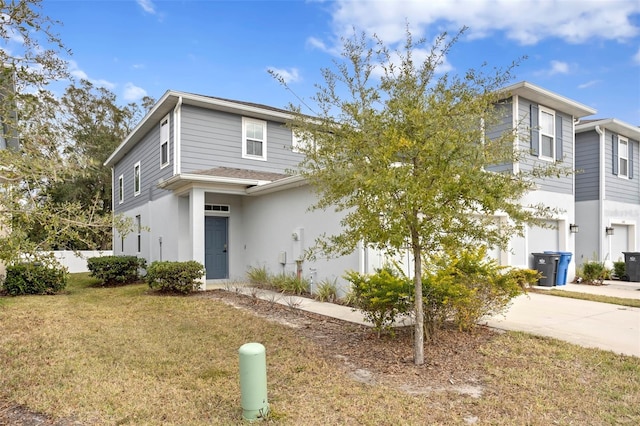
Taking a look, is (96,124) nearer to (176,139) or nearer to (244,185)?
(176,139)

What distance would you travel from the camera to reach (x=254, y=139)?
1352 centimetres

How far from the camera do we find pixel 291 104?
5359 mm

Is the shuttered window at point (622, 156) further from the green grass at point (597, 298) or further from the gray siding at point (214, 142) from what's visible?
the gray siding at point (214, 142)

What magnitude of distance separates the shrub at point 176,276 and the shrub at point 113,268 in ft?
10.3

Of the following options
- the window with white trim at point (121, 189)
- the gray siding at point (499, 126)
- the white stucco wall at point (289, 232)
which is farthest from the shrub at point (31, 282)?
the gray siding at point (499, 126)

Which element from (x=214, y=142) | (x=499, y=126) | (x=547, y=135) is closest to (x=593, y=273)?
(x=547, y=135)

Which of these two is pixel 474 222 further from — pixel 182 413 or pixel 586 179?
pixel 586 179

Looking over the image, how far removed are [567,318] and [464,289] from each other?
3113mm

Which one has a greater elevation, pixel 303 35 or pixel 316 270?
pixel 303 35

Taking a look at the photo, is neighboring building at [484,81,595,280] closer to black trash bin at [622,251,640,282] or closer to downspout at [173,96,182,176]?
black trash bin at [622,251,640,282]

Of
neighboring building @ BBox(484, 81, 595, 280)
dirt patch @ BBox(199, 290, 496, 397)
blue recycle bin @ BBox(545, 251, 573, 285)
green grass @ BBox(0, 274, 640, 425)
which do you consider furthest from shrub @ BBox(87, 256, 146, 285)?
blue recycle bin @ BBox(545, 251, 573, 285)

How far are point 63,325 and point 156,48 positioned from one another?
7.95 meters

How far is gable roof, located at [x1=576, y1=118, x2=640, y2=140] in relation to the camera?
14.6 meters

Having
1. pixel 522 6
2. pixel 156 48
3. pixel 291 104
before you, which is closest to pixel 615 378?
pixel 291 104
